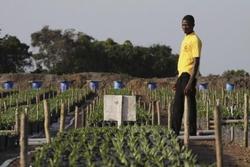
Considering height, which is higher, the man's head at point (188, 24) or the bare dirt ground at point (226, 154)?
the man's head at point (188, 24)

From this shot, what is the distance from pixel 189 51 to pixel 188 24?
339mm

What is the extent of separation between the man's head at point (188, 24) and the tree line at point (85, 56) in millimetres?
42015

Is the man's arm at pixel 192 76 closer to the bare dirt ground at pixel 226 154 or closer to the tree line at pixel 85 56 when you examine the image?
the bare dirt ground at pixel 226 154

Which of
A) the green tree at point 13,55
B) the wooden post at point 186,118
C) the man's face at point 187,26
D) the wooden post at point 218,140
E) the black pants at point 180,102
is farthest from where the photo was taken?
the green tree at point 13,55

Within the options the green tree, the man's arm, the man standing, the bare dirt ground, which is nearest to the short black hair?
the man standing

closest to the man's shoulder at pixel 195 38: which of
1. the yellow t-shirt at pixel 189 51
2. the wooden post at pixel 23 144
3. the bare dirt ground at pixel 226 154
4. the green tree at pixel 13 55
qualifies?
the yellow t-shirt at pixel 189 51

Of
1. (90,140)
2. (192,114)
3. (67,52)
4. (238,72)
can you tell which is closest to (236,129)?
(192,114)

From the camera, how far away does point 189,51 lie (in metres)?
8.47

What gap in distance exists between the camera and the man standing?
8375 millimetres

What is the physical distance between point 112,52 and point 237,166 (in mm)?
45613

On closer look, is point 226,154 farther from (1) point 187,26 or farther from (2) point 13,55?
(2) point 13,55

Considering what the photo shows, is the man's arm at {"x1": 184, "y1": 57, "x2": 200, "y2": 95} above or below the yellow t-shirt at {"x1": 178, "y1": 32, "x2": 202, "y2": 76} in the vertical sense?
below

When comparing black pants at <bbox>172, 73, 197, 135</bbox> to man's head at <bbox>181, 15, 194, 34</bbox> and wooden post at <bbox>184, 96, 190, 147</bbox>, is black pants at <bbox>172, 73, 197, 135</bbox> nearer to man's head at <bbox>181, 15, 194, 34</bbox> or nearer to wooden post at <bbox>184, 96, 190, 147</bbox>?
wooden post at <bbox>184, 96, 190, 147</bbox>

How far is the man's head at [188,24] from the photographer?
8.36m
